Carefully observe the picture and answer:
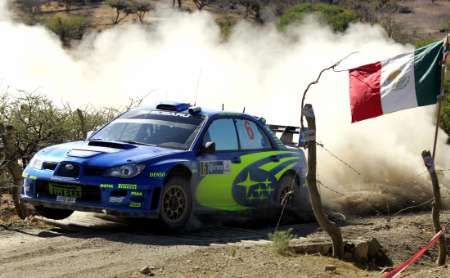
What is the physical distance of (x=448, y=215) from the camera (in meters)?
15.1

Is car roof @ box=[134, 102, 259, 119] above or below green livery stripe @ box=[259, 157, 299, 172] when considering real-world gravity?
above

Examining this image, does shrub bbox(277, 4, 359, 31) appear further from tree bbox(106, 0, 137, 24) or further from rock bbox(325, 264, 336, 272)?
rock bbox(325, 264, 336, 272)

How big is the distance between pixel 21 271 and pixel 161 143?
3.38 meters

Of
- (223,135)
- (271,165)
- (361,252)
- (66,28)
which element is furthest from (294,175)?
(66,28)

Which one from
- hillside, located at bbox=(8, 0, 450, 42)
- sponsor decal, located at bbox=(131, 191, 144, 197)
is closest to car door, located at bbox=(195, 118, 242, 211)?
sponsor decal, located at bbox=(131, 191, 144, 197)

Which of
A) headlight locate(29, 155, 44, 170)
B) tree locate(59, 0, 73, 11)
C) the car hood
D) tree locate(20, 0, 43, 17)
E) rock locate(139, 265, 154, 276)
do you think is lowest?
rock locate(139, 265, 154, 276)

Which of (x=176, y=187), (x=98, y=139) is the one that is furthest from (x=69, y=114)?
(x=176, y=187)

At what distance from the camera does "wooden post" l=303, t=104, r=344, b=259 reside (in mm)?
9523

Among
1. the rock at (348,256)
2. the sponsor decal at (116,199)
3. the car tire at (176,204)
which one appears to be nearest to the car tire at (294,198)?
the car tire at (176,204)

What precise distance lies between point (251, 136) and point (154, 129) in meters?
1.46

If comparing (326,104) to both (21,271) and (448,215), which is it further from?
(21,271)

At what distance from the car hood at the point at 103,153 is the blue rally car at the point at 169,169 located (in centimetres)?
1

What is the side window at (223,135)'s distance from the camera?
39.2 ft

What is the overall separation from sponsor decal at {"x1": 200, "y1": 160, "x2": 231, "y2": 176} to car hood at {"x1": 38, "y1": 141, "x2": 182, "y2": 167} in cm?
43
